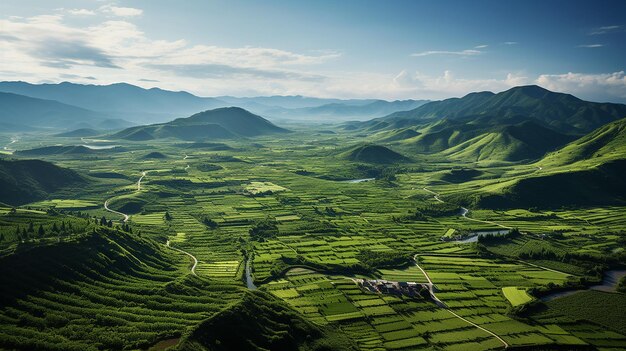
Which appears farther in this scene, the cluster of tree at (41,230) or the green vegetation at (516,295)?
the cluster of tree at (41,230)

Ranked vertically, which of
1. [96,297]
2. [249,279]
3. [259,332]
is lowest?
[249,279]

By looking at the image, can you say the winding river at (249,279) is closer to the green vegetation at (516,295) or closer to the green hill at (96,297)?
the green hill at (96,297)

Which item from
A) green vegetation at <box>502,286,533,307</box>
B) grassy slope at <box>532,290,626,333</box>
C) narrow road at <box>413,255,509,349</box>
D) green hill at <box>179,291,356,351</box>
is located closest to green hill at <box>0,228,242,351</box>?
green hill at <box>179,291,356,351</box>

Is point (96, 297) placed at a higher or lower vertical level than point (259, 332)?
higher

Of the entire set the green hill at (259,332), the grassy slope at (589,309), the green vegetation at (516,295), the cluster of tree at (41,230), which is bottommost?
the grassy slope at (589,309)

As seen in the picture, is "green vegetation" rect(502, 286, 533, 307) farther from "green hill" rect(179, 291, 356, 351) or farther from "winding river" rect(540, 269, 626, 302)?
"green hill" rect(179, 291, 356, 351)

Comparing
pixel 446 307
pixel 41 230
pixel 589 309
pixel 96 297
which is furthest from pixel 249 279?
pixel 589 309

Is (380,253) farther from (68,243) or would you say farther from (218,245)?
(68,243)

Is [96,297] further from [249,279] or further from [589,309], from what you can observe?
[589,309]

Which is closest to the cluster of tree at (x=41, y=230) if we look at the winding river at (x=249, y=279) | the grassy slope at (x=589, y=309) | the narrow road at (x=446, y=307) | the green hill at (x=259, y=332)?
the winding river at (x=249, y=279)

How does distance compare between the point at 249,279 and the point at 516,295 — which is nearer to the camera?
the point at 516,295
